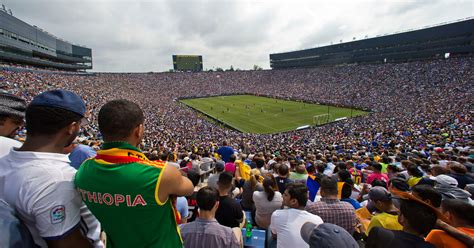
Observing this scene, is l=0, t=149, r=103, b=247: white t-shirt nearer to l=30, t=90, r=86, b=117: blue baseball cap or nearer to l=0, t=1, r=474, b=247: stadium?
l=0, t=1, r=474, b=247: stadium

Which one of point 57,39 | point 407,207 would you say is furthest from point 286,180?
point 57,39

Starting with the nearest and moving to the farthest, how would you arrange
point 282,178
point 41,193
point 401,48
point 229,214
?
point 41,193, point 229,214, point 282,178, point 401,48

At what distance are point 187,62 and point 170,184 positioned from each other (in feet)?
361

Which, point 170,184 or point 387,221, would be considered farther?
point 387,221

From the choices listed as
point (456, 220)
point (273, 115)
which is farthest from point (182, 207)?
point (273, 115)

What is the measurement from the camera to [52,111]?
1827 millimetres

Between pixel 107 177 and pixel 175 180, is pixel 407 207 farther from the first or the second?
pixel 107 177

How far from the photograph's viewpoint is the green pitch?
39.2m

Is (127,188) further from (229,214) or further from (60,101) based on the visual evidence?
(229,214)

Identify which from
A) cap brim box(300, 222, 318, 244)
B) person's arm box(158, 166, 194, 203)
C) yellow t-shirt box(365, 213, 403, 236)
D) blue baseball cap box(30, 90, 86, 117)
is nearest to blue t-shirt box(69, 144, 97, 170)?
blue baseball cap box(30, 90, 86, 117)

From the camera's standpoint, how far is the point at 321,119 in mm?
42000

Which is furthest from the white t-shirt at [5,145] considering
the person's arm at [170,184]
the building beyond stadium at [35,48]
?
the building beyond stadium at [35,48]

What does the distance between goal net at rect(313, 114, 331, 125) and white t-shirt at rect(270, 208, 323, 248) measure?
3817 cm

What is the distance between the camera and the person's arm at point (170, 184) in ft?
5.94
